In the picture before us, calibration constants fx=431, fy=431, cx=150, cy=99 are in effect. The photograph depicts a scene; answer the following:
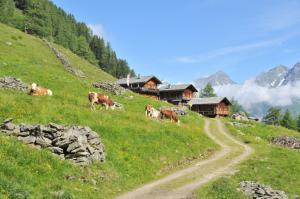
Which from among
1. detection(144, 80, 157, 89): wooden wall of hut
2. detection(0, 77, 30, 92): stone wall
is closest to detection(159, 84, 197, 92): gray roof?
detection(144, 80, 157, 89): wooden wall of hut

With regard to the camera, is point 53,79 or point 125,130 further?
point 53,79

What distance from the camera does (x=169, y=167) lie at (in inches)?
1403

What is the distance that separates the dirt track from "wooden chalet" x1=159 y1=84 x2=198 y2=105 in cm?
7240

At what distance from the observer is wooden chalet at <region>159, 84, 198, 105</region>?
398ft

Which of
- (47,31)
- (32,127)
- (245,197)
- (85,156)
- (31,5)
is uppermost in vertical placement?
(31,5)

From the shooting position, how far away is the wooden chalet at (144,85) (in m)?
116

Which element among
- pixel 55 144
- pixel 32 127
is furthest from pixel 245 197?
pixel 32 127

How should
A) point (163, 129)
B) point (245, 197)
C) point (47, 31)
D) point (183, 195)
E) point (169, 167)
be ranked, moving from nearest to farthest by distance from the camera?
point (183, 195) < point (245, 197) < point (169, 167) < point (163, 129) < point (47, 31)

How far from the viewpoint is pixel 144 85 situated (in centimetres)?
11750

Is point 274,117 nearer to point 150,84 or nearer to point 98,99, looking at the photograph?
point 150,84

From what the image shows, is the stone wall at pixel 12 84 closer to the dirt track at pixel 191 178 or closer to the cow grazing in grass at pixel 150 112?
the cow grazing in grass at pixel 150 112

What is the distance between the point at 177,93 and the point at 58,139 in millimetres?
96284

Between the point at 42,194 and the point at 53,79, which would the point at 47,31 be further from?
the point at 42,194

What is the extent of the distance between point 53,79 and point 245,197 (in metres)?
44.6
